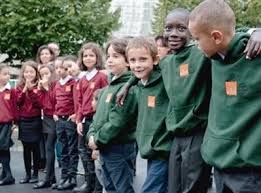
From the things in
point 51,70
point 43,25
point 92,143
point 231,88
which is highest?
point 43,25

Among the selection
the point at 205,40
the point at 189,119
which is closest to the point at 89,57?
the point at 189,119

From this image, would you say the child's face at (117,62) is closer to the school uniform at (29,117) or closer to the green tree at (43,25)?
the school uniform at (29,117)

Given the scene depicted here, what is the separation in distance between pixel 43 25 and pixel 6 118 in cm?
973

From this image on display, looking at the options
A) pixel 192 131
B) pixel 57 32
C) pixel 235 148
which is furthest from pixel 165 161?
pixel 57 32

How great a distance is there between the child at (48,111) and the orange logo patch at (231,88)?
439 cm

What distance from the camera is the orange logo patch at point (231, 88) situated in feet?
8.39

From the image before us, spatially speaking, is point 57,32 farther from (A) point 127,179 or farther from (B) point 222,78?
(B) point 222,78

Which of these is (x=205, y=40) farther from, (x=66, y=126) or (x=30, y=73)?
(x=30, y=73)

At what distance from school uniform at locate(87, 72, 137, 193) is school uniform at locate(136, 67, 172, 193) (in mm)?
504

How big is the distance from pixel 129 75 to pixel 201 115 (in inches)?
52.7

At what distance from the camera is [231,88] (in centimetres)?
258

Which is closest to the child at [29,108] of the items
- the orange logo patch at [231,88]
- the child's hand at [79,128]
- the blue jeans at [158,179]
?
the child's hand at [79,128]

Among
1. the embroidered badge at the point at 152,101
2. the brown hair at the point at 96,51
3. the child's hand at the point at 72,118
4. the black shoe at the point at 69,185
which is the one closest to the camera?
the embroidered badge at the point at 152,101

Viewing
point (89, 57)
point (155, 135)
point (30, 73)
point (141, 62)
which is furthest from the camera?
point (30, 73)
